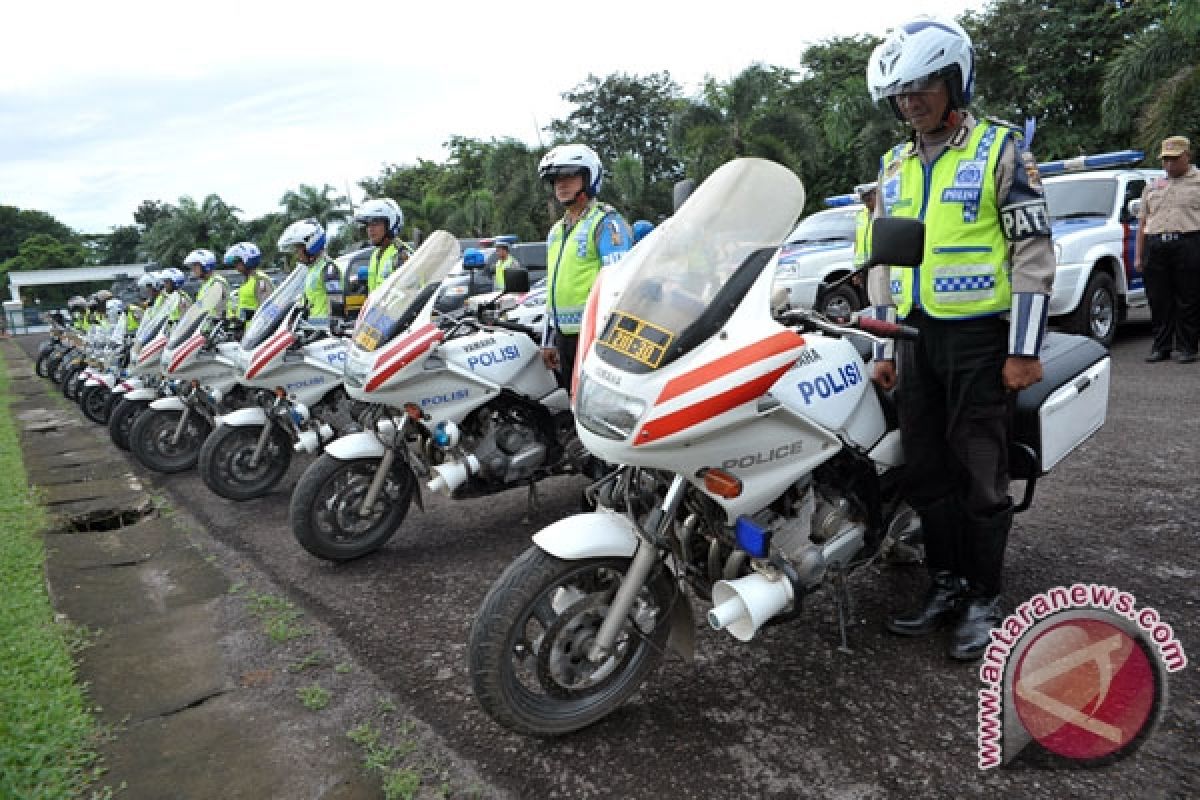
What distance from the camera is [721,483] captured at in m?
2.49

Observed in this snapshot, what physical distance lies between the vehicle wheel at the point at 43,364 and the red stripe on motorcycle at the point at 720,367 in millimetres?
18566

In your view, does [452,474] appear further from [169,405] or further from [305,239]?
[169,405]

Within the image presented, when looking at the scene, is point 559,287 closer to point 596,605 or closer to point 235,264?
point 596,605

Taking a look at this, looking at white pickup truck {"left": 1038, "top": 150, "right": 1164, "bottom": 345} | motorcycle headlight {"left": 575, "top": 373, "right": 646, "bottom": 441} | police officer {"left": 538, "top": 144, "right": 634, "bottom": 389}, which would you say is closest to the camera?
motorcycle headlight {"left": 575, "top": 373, "right": 646, "bottom": 441}

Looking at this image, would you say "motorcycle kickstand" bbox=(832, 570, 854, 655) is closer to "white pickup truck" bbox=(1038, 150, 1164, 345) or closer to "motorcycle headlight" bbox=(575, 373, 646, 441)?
"motorcycle headlight" bbox=(575, 373, 646, 441)

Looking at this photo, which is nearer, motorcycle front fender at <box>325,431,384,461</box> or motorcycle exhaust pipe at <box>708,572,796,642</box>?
motorcycle exhaust pipe at <box>708,572,796,642</box>

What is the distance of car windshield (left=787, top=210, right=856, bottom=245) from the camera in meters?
10.2

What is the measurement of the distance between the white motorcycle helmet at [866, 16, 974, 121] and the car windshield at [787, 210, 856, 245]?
7.41 metres

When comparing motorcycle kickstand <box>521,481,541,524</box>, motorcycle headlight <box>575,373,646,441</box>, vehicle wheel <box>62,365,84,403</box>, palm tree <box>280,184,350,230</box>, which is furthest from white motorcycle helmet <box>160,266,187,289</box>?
palm tree <box>280,184,350,230</box>

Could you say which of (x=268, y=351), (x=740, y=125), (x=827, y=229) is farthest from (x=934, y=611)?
(x=740, y=125)

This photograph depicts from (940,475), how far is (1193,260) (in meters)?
5.86

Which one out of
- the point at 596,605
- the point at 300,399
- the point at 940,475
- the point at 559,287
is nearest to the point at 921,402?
the point at 940,475

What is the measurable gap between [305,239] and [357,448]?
3.56m

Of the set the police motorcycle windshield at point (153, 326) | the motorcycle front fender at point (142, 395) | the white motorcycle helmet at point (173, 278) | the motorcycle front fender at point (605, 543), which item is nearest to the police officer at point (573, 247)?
the motorcycle front fender at point (605, 543)
